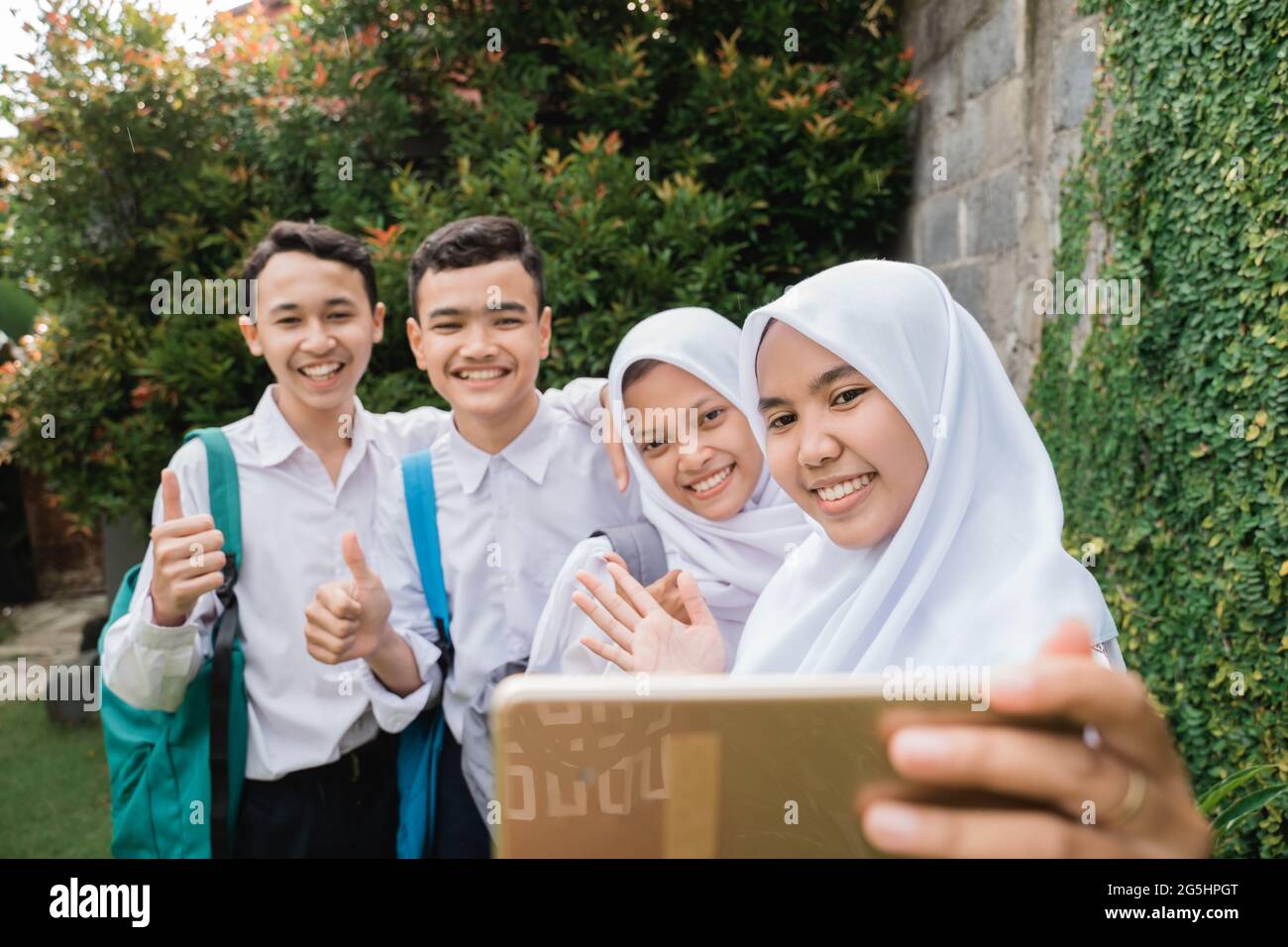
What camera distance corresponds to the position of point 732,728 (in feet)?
2.41

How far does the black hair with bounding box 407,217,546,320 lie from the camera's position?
2320 millimetres

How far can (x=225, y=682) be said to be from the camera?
2129mm

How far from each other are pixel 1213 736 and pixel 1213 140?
1.53 meters

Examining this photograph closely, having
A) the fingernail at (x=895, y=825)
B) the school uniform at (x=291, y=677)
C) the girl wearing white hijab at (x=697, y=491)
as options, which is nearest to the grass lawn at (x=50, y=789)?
the school uniform at (x=291, y=677)

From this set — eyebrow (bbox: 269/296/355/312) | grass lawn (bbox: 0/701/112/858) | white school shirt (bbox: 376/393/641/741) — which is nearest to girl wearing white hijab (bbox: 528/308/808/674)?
white school shirt (bbox: 376/393/641/741)

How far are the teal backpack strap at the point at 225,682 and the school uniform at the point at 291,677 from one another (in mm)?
32

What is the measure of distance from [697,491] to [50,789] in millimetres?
4189

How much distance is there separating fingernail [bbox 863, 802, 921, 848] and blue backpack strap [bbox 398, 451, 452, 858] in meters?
1.67

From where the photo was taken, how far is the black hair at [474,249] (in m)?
2.32

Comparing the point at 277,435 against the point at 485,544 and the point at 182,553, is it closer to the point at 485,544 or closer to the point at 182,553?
the point at 182,553

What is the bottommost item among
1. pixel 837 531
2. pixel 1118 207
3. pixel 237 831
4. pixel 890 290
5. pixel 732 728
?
pixel 237 831

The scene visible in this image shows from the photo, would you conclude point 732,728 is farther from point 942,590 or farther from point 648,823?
point 942,590

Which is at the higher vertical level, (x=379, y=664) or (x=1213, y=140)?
(x=1213, y=140)
